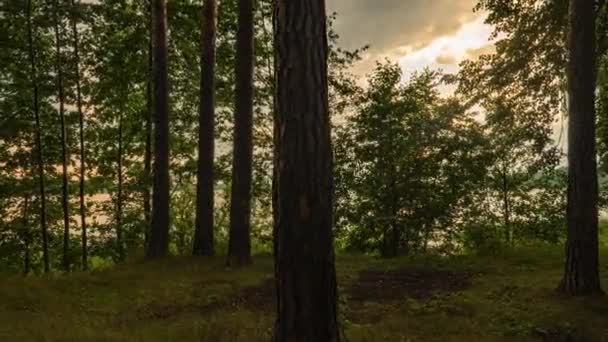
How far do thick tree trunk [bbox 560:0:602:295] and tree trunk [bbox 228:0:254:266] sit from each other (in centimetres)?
781

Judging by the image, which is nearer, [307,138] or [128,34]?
[307,138]

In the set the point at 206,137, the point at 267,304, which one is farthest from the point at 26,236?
the point at 267,304

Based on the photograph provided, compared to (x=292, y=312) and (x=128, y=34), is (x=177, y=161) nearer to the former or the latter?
(x=128, y=34)

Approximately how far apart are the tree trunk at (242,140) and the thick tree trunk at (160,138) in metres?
2.62

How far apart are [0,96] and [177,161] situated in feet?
25.9

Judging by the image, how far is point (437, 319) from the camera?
7.77m

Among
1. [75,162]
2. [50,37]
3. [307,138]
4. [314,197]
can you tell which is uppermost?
[50,37]

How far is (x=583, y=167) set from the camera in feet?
28.7

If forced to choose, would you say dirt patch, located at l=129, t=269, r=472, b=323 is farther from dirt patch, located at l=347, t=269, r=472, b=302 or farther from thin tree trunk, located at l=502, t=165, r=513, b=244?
thin tree trunk, located at l=502, t=165, r=513, b=244

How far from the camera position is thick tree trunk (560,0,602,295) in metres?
8.74

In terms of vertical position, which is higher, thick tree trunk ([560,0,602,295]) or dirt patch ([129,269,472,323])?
thick tree trunk ([560,0,602,295])

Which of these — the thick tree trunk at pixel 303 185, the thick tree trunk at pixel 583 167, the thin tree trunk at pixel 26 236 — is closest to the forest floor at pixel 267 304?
the thick tree trunk at pixel 583 167

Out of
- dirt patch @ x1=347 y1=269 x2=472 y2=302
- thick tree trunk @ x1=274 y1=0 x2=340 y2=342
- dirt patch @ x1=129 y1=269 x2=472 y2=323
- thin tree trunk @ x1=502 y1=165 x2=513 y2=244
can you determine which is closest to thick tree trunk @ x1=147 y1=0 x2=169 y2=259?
dirt patch @ x1=129 y1=269 x2=472 y2=323

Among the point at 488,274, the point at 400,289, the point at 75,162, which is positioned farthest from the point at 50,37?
the point at 488,274
